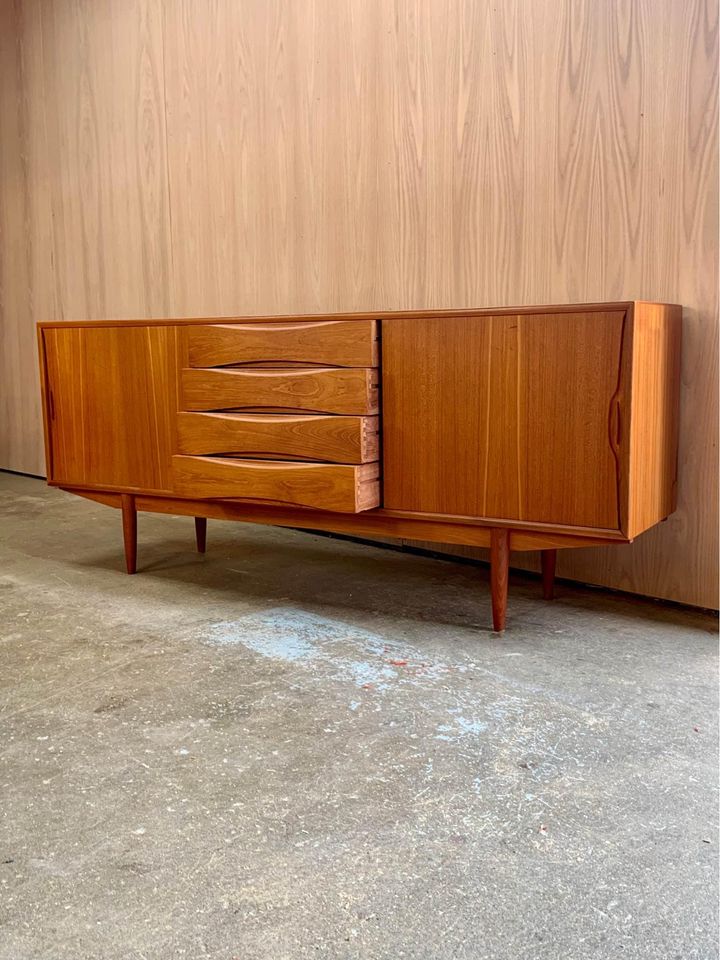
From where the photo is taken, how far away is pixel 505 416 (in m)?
2.00

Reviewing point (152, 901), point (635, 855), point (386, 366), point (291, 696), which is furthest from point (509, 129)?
point (152, 901)

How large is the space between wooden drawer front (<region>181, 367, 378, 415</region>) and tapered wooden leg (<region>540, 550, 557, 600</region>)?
59 centimetres

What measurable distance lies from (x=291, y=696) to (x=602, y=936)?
2.66 ft

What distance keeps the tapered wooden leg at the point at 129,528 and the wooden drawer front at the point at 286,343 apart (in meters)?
0.48

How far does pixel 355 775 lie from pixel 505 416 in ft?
2.90

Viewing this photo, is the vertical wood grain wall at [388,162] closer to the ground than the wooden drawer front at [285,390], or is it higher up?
higher up

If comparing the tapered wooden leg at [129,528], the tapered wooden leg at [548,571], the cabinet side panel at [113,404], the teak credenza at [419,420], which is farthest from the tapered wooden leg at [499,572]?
the tapered wooden leg at [129,528]

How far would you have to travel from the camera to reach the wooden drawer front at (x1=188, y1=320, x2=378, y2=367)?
210 centimetres

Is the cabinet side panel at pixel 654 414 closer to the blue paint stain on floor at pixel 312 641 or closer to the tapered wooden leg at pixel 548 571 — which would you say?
the tapered wooden leg at pixel 548 571

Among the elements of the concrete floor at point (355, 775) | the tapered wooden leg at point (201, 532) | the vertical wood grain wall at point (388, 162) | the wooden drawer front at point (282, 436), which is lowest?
the concrete floor at point (355, 775)

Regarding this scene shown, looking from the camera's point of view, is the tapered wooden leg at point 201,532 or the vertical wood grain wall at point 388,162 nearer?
the vertical wood grain wall at point 388,162

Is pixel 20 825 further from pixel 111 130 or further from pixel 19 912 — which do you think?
pixel 111 130

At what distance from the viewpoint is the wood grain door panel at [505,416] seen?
1899 mm

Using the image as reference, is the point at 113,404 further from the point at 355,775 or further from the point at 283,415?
the point at 355,775
